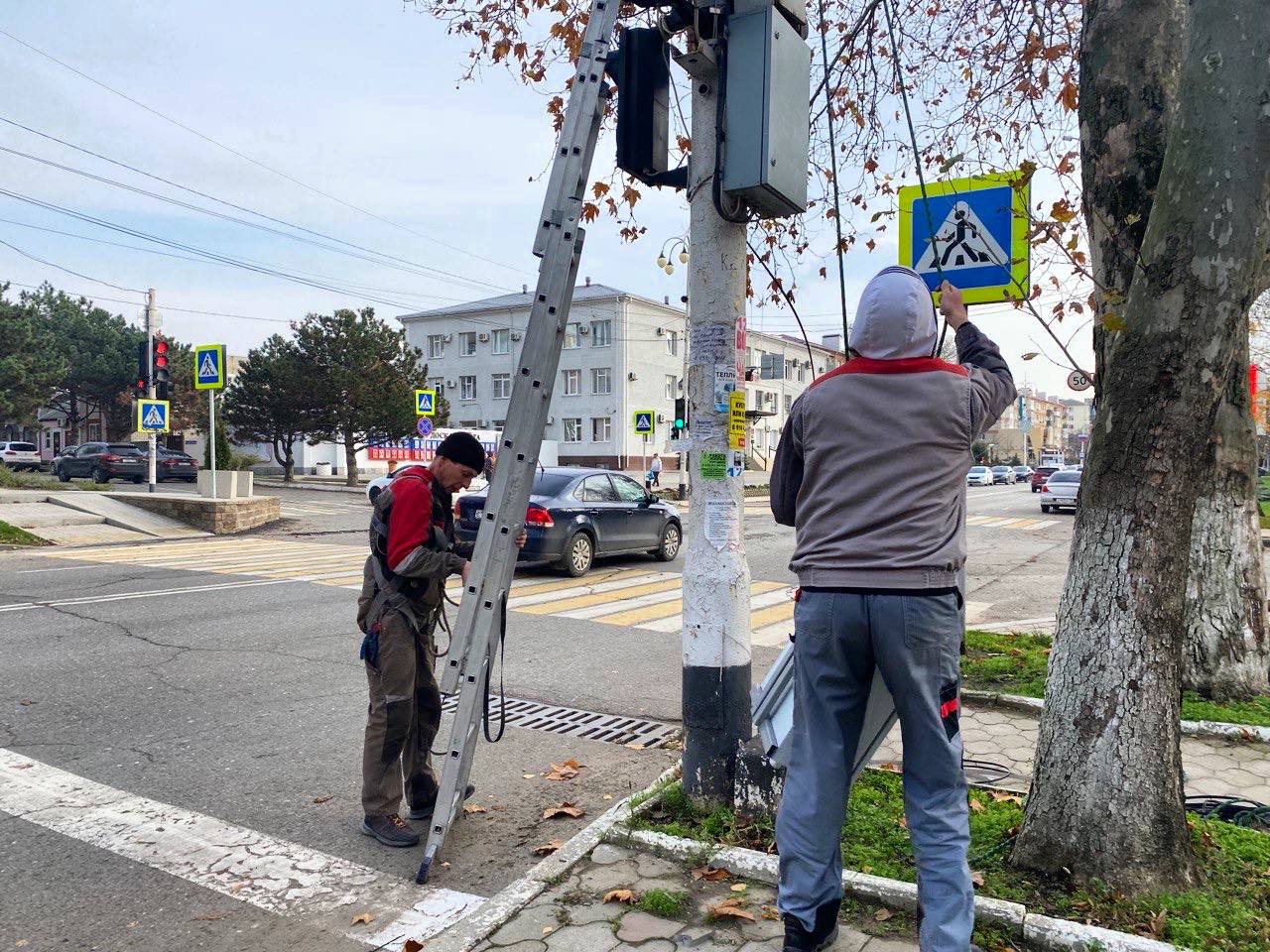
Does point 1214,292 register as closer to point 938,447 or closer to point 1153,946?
point 938,447

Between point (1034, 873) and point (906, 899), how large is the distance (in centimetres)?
48

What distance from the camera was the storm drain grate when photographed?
228 inches

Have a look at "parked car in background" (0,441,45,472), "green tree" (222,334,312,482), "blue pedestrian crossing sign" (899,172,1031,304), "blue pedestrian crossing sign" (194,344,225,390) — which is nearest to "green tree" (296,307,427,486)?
"green tree" (222,334,312,482)

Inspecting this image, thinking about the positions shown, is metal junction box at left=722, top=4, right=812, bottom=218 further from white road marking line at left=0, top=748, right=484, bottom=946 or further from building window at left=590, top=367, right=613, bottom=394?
building window at left=590, top=367, right=613, bottom=394

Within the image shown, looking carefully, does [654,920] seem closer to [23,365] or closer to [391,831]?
[391,831]

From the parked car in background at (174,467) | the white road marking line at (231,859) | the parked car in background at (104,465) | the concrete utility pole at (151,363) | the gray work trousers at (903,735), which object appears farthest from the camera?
the parked car in background at (174,467)

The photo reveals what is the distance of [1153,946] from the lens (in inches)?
108

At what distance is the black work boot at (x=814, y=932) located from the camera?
281 cm

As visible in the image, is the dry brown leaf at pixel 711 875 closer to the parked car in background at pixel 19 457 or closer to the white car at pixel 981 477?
the parked car in background at pixel 19 457

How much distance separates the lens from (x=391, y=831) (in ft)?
13.4

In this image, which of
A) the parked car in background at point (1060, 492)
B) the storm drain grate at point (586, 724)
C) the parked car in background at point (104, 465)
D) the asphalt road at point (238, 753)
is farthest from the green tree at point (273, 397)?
the storm drain grate at point (586, 724)

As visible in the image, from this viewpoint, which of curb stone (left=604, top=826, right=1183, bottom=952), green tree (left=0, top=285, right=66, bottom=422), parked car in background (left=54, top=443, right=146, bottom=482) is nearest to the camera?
curb stone (left=604, top=826, right=1183, bottom=952)

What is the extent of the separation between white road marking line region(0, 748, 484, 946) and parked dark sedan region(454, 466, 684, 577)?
736 centimetres

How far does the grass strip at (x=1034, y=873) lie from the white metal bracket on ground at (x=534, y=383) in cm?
106
